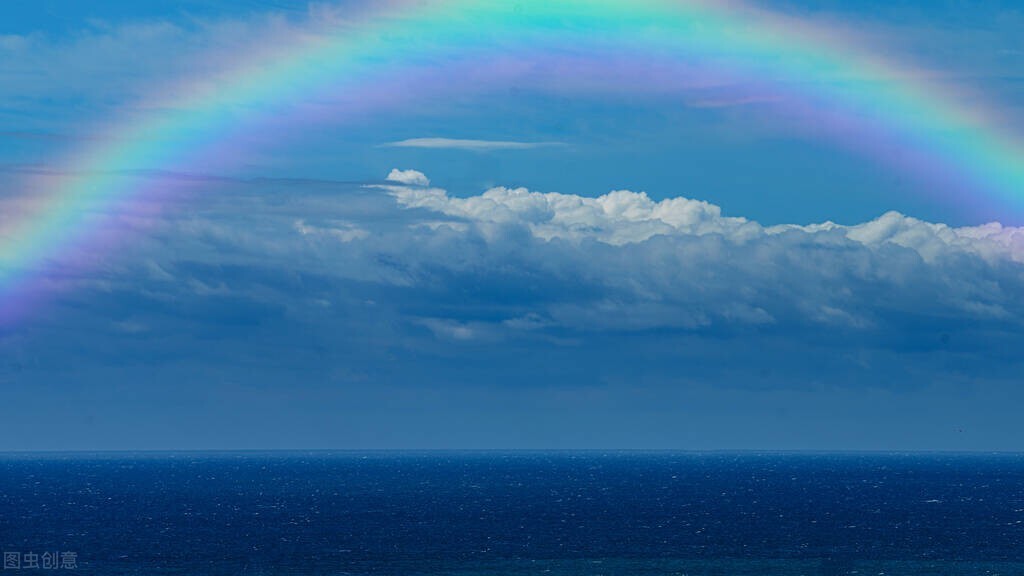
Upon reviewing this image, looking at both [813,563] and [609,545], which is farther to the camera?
[609,545]

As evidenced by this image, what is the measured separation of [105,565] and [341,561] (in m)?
24.8

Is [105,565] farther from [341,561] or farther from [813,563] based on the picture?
[813,563]

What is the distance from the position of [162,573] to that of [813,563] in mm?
67858

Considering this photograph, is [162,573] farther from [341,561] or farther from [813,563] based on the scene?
[813,563]

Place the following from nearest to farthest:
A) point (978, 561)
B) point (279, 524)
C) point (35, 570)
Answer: point (35, 570) → point (978, 561) → point (279, 524)

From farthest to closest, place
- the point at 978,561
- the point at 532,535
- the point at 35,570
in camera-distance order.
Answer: the point at 532,535 → the point at 978,561 → the point at 35,570

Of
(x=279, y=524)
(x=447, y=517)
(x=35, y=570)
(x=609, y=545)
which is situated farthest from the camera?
(x=447, y=517)

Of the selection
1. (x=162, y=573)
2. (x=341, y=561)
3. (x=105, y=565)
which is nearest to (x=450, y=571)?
(x=341, y=561)

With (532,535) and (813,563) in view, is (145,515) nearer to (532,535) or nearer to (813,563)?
(532,535)

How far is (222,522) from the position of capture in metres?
183

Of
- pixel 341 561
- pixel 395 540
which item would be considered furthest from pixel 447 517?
pixel 341 561

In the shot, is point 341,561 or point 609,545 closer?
point 341,561

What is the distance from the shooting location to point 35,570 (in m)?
122

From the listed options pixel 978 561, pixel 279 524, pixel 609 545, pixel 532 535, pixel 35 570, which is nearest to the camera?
pixel 35 570
